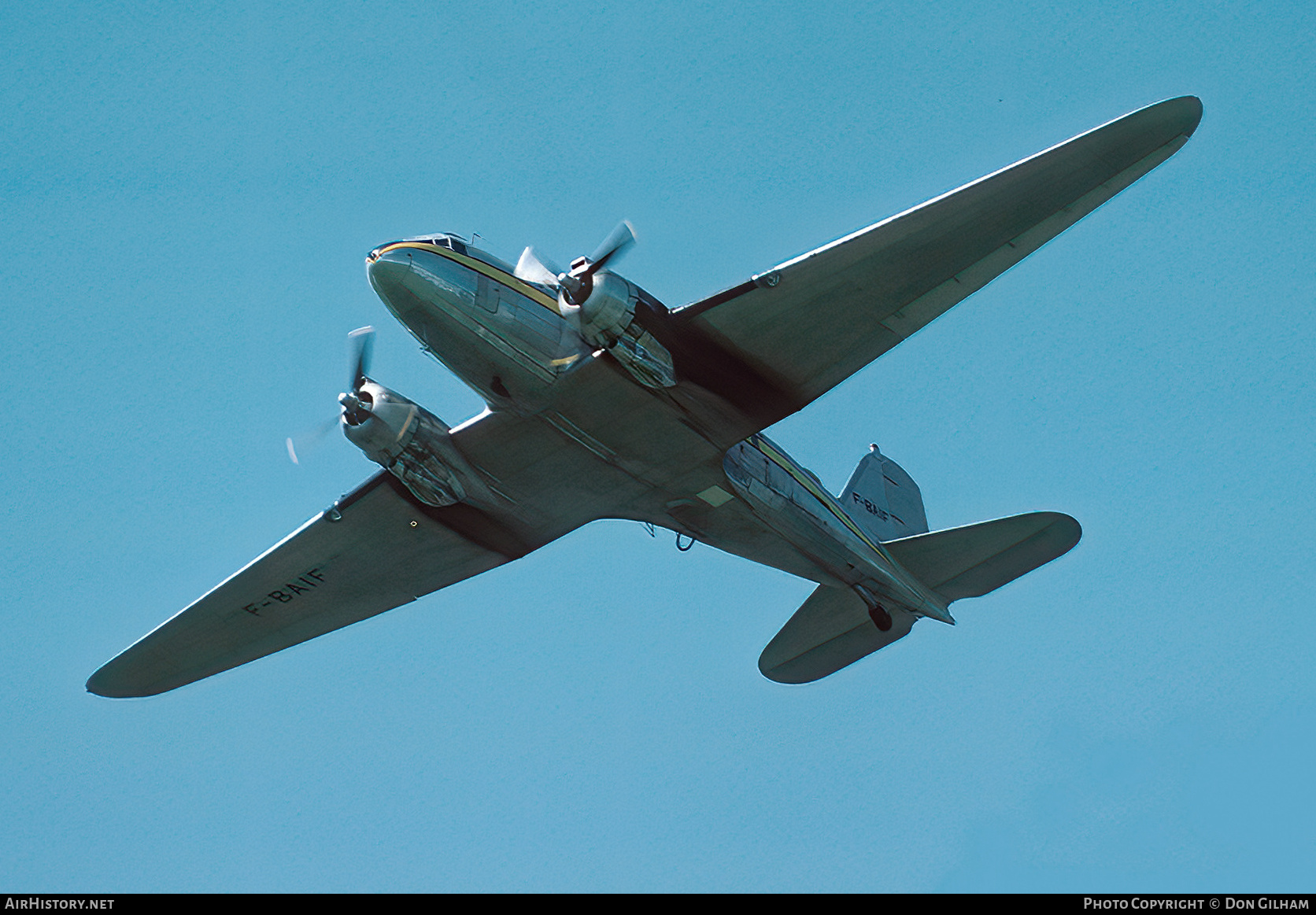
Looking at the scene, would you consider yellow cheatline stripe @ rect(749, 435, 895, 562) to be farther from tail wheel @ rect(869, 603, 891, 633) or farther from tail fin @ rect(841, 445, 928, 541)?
tail fin @ rect(841, 445, 928, 541)

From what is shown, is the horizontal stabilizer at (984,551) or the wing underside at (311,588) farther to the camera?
the wing underside at (311,588)

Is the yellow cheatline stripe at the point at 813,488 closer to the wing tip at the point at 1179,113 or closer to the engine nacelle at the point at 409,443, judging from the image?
the engine nacelle at the point at 409,443

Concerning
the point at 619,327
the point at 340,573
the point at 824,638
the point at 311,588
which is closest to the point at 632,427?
the point at 619,327

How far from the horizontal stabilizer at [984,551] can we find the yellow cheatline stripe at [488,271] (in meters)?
9.98

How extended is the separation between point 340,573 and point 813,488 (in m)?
9.86

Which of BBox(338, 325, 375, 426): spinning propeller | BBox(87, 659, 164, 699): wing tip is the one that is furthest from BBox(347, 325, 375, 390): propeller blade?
BBox(87, 659, 164, 699): wing tip

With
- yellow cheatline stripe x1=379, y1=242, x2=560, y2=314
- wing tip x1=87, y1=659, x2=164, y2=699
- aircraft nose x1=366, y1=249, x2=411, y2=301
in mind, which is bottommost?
wing tip x1=87, y1=659, x2=164, y2=699

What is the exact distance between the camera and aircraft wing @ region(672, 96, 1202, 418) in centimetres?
2064

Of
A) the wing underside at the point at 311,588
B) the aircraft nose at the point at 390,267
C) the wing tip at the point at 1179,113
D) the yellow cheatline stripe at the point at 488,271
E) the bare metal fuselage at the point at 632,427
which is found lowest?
the wing underside at the point at 311,588

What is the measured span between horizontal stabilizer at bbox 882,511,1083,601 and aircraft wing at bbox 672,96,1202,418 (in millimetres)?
5502

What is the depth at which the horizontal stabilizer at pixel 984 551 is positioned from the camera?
84.1 feet

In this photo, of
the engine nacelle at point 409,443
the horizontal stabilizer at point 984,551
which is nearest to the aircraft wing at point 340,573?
the engine nacelle at point 409,443
